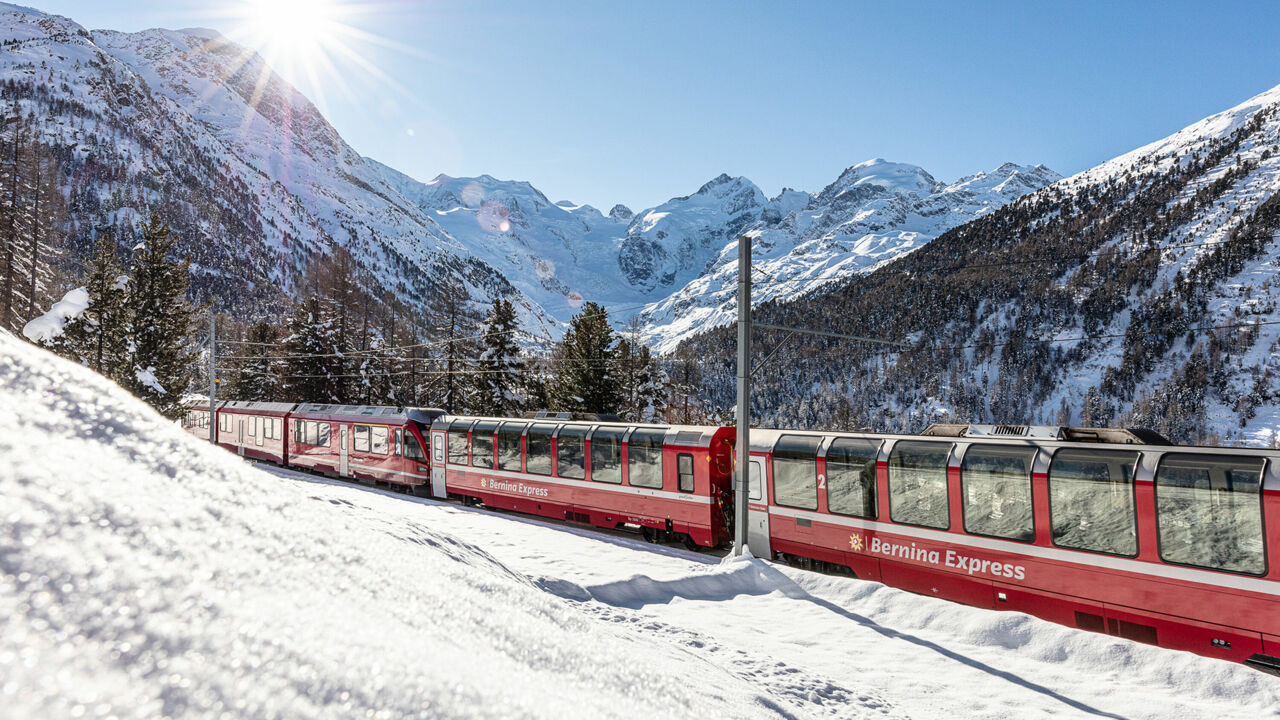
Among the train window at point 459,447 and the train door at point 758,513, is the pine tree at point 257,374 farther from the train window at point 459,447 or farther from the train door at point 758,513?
the train door at point 758,513

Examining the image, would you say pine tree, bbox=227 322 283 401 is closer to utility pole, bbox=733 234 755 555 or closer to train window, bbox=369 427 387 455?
train window, bbox=369 427 387 455

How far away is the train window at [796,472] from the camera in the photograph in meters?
13.6

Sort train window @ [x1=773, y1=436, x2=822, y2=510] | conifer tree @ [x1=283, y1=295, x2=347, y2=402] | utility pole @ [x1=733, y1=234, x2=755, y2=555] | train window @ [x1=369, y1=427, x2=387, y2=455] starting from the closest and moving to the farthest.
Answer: utility pole @ [x1=733, y1=234, x2=755, y2=555], train window @ [x1=773, y1=436, x2=822, y2=510], train window @ [x1=369, y1=427, x2=387, y2=455], conifer tree @ [x1=283, y1=295, x2=347, y2=402]

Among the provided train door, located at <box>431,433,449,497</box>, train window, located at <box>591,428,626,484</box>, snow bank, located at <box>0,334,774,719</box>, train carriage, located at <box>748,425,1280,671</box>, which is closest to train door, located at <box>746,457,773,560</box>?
train carriage, located at <box>748,425,1280,671</box>

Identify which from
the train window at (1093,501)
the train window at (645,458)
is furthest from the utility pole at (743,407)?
the train window at (1093,501)

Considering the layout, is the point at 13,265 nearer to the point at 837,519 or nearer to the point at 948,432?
the point at 837,519

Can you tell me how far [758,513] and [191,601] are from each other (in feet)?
45.9

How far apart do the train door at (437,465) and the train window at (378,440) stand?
299cm

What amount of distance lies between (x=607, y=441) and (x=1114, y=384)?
592 feet

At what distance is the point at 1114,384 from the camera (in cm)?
15500

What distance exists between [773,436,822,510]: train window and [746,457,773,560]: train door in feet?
1.22

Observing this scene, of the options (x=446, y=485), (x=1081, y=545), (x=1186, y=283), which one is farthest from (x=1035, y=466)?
(x=1186, y=283)

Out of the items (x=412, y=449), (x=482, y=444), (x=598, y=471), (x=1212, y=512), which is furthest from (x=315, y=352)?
(x=1212, y=512)

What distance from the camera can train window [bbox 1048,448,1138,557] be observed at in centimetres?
928
